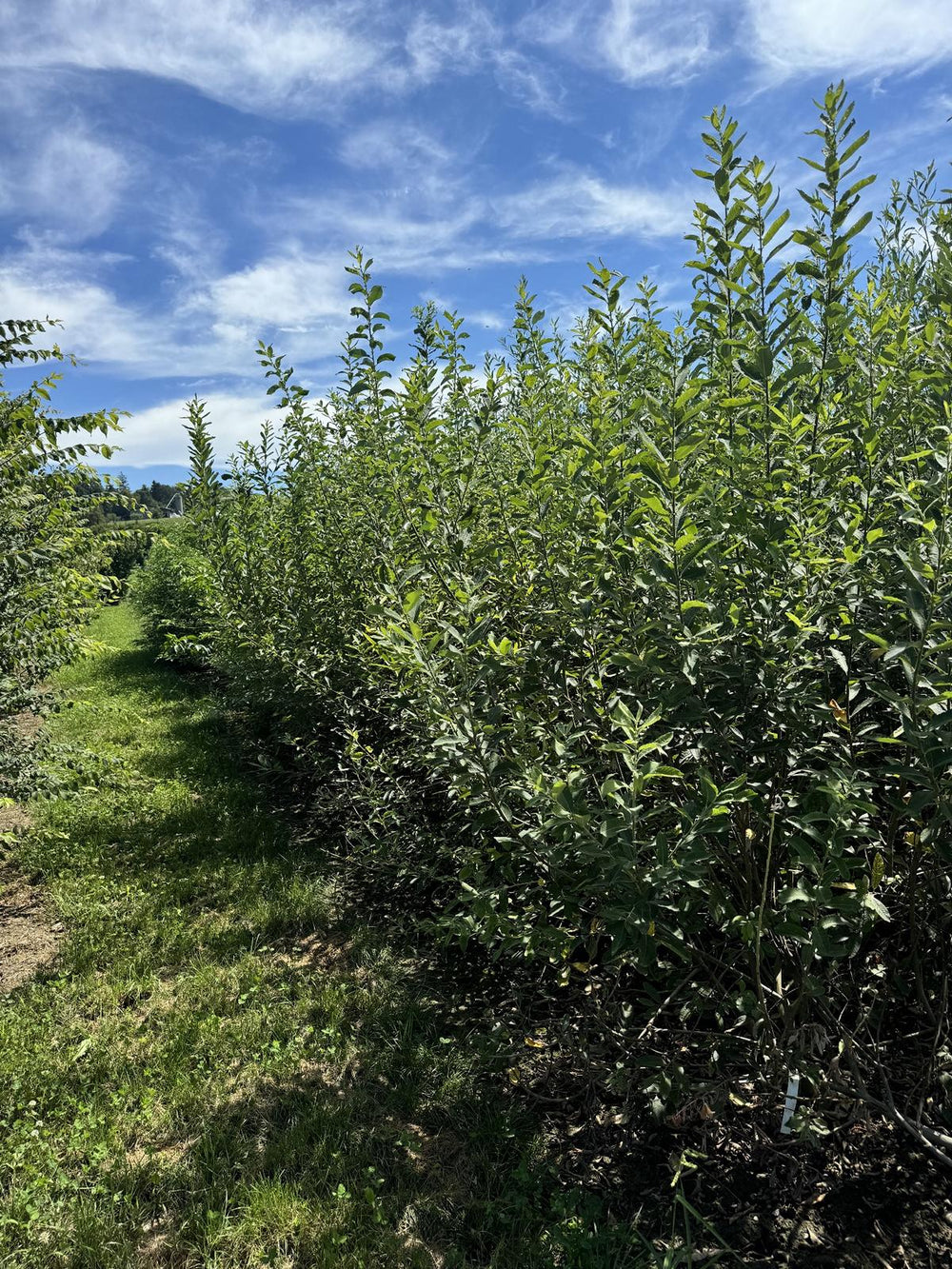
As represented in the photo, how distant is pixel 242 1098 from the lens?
296 cm

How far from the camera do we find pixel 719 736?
206cm

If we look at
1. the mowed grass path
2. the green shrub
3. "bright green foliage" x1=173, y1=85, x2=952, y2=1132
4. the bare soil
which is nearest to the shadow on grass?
the mowed grass path

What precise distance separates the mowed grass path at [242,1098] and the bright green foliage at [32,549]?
24.6 inches

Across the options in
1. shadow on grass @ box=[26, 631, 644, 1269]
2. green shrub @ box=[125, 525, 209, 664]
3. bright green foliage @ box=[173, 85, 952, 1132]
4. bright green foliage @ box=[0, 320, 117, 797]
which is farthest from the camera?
green shrub @ box=[125, 525, 209, 664]

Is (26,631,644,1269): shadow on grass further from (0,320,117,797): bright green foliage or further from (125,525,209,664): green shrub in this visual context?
(125,525,209,664): green shrub

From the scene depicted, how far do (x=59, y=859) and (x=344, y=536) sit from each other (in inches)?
116

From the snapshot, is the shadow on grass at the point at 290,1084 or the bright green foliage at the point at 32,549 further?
the bright green foliage at the point at 32,549

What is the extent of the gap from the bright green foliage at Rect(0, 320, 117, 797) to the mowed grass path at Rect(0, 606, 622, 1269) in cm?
62

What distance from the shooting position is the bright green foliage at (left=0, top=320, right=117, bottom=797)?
3.78m

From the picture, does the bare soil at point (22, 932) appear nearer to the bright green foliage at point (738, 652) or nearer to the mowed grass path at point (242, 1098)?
the mowed grass path at point (242, 1098)

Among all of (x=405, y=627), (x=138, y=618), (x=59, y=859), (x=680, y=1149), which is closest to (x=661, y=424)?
(x=405, y=627)

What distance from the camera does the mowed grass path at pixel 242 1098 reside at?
2357 millimetres

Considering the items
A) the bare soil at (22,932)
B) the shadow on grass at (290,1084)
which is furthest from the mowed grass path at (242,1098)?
the bare soil at (22,932)

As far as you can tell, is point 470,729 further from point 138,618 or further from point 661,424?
A: point 138,618
